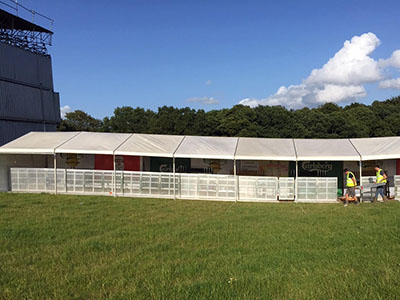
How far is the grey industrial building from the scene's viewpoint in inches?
1060

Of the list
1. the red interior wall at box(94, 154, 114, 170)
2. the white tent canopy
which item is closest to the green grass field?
the white tent canopy

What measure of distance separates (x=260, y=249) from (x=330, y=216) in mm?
4967

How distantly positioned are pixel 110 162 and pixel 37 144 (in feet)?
12.4

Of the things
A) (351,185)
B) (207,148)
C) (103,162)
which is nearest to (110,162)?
(103,162)

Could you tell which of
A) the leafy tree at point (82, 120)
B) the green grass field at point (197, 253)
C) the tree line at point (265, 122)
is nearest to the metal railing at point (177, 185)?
the green grass field at point (197, 253)

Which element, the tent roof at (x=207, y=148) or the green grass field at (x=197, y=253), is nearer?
the green grass field at (x=197, y=253)

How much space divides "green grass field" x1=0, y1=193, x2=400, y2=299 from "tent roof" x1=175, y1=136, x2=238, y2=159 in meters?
3.84

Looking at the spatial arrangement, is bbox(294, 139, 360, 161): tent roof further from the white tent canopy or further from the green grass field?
the green grass field

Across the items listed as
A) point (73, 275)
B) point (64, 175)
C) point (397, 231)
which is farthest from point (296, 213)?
point (64, 175)

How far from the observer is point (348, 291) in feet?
16.1

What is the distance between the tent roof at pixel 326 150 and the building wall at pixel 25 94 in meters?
21.8

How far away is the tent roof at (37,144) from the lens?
1698 centimetres

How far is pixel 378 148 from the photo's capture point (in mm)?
15891

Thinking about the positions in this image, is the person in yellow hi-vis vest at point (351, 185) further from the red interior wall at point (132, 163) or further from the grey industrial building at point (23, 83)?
the grey industrial building at point (23, 83)
